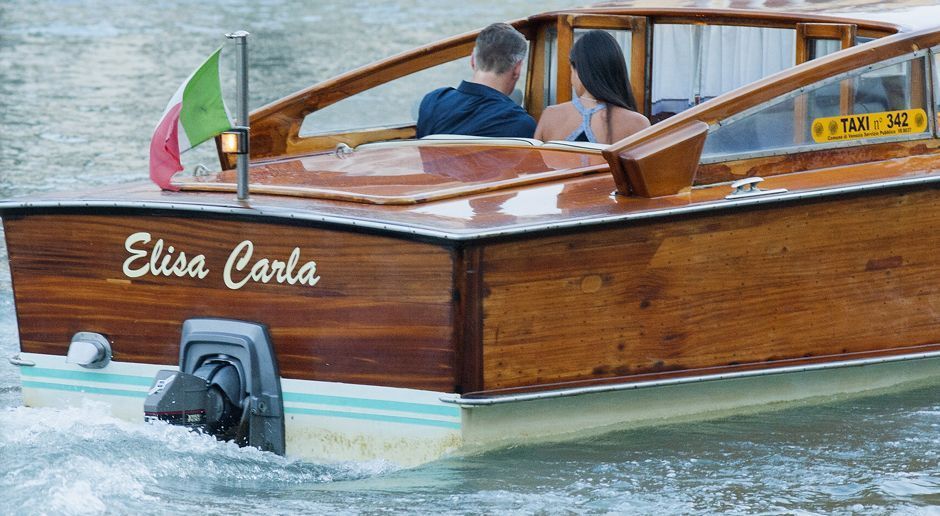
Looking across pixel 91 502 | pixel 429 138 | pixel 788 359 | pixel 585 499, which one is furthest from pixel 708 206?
pixel 91 502

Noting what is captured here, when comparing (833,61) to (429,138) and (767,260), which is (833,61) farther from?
(429,138)

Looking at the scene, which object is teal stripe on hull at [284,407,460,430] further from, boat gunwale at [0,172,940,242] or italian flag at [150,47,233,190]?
italian flag at [150,47,233,190]

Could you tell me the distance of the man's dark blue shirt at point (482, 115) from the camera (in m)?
5.19

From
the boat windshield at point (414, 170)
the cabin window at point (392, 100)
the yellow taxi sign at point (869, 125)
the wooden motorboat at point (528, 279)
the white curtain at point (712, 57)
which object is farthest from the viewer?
the cabin window at point (392, 100)

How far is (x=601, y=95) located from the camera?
4.95 metres

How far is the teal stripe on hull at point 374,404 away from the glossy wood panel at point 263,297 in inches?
2.3

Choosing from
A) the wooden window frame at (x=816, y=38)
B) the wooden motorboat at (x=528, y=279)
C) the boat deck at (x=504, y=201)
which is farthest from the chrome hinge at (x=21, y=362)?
the wooden window frame at (x=816, y=38)

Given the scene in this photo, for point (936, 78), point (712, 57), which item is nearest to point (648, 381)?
point (936, 78)

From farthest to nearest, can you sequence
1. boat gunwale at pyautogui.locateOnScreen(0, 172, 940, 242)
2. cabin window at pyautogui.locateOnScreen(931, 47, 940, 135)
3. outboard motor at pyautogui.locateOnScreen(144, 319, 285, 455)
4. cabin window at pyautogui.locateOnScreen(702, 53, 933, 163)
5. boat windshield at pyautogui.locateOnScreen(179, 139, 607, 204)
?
cabin window at pyautogui.locateOnScreen(931, 47, 940, 135) → cabin window at pyautogui.locateOnScreen(702, 53, 933, 163) → boat windshield at pyautogui.locateOnScreen(179, 139, 607, 204) → outboard motor at pyautogui.locateOnScreen(144, 319, 285, 455) → boat gunwale at pyautogui.locateOnScreen(0, 172, 940, 242)

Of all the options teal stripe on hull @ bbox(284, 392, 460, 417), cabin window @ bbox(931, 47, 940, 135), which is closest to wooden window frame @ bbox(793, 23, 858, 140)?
cabin window @ bbox(931, 47, 940, 135)

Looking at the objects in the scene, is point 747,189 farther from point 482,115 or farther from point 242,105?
point 242,105

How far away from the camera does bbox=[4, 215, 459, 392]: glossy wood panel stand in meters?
3.98

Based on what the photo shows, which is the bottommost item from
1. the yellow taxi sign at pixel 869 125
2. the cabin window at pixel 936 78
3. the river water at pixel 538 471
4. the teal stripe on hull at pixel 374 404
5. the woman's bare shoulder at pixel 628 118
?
the river water at pixel 538 471

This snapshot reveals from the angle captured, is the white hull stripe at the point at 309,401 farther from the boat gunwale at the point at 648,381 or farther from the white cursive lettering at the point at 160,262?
Result: the white cursive lettering at the point at 160,262
